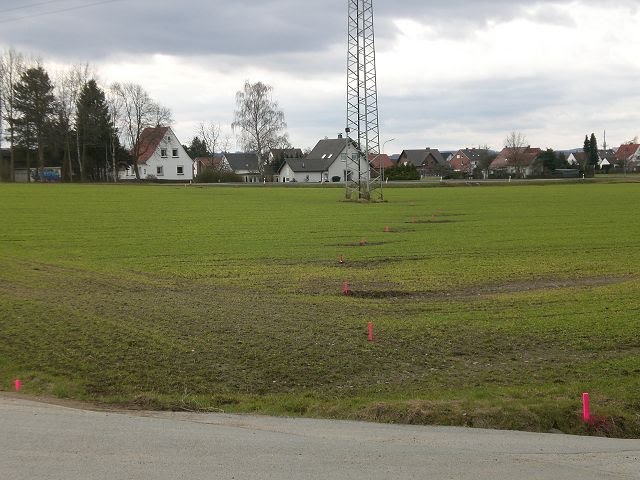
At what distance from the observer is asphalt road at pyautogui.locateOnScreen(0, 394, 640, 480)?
693 cm

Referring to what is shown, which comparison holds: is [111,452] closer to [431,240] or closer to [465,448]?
[465,448]

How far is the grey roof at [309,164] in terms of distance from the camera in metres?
149

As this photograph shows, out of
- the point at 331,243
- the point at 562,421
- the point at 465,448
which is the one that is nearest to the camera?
the point at 465,448

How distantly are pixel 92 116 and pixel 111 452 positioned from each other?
118m

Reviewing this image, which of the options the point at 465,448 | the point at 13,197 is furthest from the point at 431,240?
the point at 13,197

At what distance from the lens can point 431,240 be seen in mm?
33469

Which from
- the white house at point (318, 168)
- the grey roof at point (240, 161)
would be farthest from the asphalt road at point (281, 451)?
the grey roof at point (240, 161)

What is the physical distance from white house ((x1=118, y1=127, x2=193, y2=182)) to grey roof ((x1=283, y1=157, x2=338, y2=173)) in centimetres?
2145

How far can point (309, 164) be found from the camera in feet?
496

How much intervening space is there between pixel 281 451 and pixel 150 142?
13604 centimetres

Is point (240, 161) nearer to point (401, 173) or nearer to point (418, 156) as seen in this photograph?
point (418, 156)

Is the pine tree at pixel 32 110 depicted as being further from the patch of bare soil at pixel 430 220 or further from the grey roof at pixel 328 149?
the patch of bare soil at pixel 430 220

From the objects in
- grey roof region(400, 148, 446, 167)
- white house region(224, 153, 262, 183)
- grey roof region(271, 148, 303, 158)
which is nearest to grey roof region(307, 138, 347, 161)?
grey roof region(271, 148, 303, 158)

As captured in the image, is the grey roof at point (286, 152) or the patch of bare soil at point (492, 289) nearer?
the patch of bare soil at point (492, 289)
